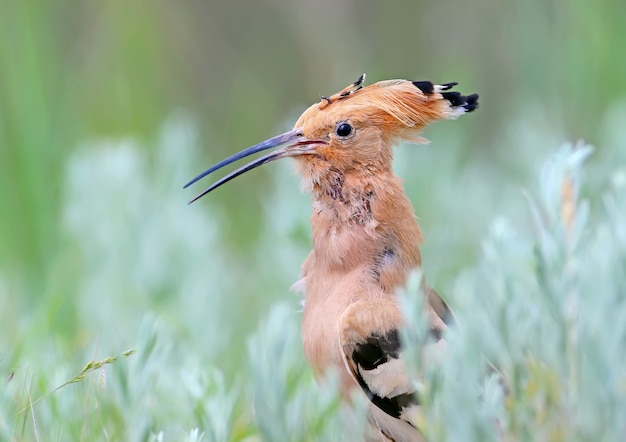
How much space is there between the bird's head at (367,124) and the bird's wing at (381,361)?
0.34 metres

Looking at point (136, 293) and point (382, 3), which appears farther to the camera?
point (382, 3)

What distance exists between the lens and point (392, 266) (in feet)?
6.55

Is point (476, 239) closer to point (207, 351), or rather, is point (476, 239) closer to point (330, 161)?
point (207, 351)

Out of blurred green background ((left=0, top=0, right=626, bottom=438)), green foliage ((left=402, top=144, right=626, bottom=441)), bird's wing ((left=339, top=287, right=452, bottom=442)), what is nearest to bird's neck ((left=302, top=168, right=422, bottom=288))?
bird's wing ((left=339, top=287, right=452, bottom=442))

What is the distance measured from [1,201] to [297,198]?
885mm

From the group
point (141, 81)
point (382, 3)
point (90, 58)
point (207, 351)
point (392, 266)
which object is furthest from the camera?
point (382, 3)

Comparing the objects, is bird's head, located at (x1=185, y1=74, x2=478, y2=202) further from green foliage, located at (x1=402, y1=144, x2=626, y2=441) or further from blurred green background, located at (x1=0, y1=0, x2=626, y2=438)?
green foliage, located at (x1=402, y1=144, x2=626, y2=441)

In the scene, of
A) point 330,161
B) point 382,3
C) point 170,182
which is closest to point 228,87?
point 382,3

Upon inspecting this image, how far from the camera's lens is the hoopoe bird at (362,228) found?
1.86 meters

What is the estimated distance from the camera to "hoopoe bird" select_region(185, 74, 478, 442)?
6.09 ft

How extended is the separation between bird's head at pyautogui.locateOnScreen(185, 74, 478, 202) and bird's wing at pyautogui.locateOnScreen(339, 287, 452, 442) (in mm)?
341

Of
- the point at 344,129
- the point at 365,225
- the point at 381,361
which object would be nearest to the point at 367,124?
the point at 344,129

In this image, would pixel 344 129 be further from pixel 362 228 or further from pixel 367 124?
pixel 362 228

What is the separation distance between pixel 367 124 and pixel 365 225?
0.21 meters
